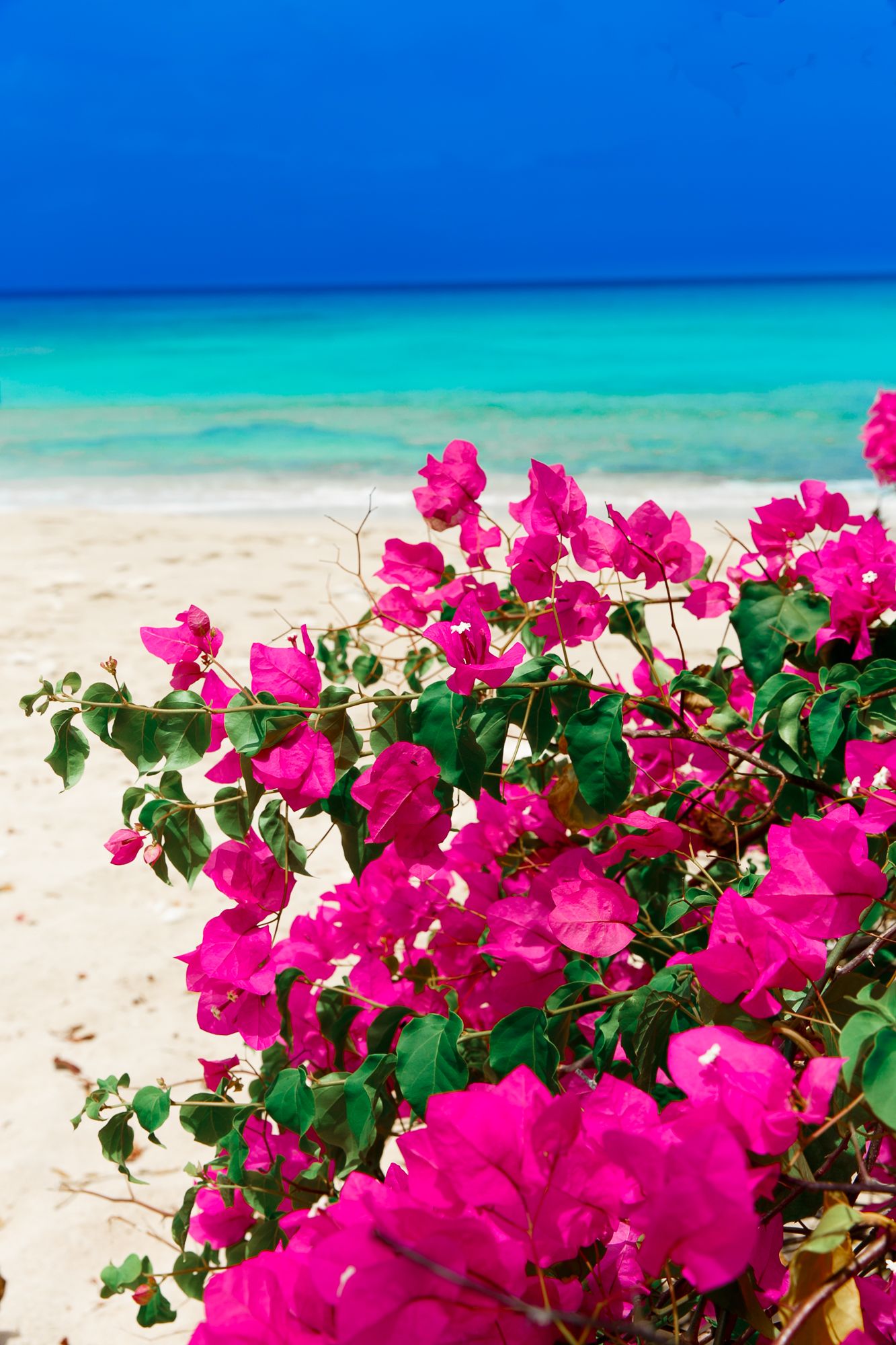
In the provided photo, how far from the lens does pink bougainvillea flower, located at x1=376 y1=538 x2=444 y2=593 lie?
112 cm

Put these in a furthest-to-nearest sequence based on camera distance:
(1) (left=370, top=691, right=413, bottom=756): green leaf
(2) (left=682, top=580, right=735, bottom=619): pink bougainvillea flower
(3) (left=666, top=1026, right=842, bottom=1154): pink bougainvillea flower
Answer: (2) (left=682, top=580, right=735, bottom=619): pink bougainvillea flower, (1) (left=370, top=691, right=413, bottom=756): green leaf, (3) (left=666, top=1026, right=842, bottom=1154): pink bougainvillea flower

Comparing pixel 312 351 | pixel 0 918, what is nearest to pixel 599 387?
pixel 312 351

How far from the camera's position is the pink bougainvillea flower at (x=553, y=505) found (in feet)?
2.84

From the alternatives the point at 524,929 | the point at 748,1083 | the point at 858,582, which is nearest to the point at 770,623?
the point at 858,582

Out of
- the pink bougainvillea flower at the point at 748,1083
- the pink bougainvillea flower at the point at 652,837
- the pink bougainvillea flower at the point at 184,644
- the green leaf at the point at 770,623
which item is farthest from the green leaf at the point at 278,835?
the green leaf at the point at 770,623

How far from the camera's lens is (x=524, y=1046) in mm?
708

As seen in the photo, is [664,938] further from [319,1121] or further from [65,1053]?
[65,1053]

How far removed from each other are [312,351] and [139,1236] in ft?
75.7

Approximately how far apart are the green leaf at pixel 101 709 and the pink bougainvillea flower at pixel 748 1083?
1.53ft

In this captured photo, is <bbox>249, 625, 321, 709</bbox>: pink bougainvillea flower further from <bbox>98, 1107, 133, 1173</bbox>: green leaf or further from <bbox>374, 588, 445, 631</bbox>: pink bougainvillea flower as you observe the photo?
<bbox>98, 1107, 133, 1173</bbox>: green leaf

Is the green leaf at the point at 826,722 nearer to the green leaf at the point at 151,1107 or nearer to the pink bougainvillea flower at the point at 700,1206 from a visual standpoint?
the pink bougainvillea flower at the point at 700,1206

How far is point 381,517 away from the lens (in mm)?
8211

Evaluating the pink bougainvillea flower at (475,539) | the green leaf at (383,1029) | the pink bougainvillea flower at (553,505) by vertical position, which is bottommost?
the green leaf at (383,1029)

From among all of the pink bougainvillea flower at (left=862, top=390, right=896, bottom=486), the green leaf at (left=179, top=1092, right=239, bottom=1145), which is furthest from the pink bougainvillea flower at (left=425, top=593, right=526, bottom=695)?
the pink bougainvillea flower at (left=862, top=390, right=896, bottom=486)
